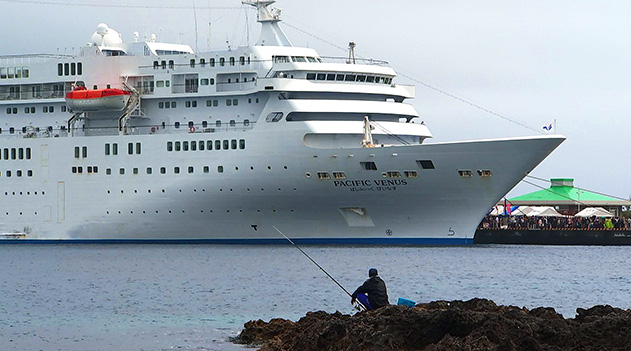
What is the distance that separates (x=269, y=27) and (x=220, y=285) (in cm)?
1809

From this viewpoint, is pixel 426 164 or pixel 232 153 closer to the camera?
pixel 426 164

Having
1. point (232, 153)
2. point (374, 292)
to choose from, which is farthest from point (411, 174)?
point (374, 292)

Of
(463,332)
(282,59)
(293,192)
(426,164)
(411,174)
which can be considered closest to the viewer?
(463,332)

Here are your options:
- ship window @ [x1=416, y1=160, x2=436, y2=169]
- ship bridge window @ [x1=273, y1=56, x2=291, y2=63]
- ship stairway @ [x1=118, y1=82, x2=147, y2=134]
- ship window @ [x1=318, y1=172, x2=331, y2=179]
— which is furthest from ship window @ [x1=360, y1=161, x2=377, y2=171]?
ship stairway @ [x1=118, y1=82, x2=147, y2=134]

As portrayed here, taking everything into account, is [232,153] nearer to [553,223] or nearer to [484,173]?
[484,173]

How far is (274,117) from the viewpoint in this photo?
141 feet

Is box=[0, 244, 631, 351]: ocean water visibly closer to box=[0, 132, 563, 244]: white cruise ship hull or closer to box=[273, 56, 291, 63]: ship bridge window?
box=[0, 132, 563, 244]: white cruise ship hull

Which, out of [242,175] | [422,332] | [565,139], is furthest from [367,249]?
[422,332]

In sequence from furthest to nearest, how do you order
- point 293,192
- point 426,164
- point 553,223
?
1. point 553,223
2. point 293,192
3. point 426,164

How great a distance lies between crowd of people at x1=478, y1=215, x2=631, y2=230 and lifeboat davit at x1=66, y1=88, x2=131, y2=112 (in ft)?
63.1

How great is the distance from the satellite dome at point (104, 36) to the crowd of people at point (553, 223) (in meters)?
19.4

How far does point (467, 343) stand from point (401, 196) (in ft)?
87.0

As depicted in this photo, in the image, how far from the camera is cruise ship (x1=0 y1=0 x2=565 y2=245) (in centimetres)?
4162

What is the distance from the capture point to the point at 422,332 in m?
16.4
